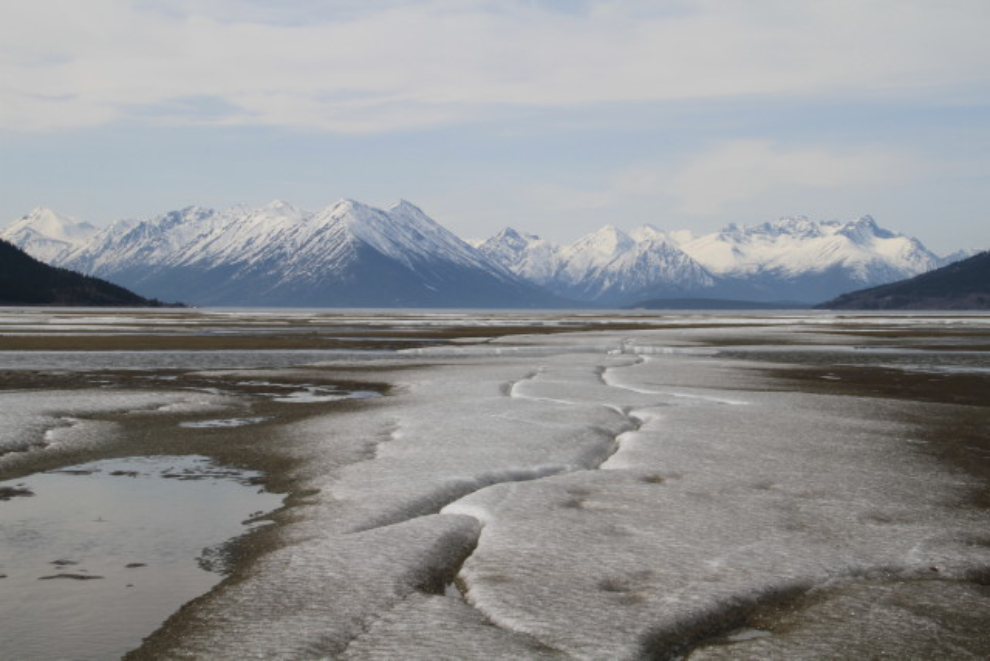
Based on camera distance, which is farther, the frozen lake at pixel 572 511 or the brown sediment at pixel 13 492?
the brown sediment at pixel 13 492

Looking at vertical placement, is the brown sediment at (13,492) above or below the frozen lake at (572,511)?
above

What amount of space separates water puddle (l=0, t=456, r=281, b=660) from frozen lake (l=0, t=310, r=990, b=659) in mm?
289

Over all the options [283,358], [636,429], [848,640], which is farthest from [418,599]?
[283,358]

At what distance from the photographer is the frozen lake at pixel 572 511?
938cm

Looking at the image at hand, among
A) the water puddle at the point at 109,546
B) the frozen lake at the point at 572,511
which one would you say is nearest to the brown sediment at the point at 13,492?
the water puddle at the point at 109,546

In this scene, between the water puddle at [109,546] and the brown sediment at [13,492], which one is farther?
the brown sediment at [13,492]

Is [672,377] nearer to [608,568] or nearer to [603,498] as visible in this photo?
[603,498]

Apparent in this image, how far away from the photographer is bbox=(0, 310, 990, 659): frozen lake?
9.38 metres

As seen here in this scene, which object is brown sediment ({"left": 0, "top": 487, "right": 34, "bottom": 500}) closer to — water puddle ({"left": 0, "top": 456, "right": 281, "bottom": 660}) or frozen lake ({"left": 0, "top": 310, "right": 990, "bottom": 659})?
water puddle ({"left": 0, "top": 456, "right": 281, "bottom": 660})

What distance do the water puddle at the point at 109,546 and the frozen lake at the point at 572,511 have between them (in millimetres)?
289

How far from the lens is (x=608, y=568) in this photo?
11344 mm

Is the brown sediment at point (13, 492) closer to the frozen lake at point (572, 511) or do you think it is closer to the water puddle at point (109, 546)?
the water puddle at point (109, 546)

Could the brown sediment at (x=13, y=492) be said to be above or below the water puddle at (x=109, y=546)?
above

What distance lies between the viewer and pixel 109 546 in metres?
12.3
